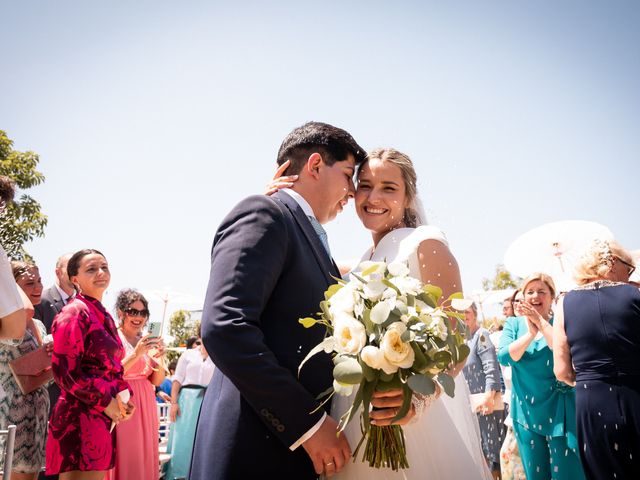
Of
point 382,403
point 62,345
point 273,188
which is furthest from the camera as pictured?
point 62,345

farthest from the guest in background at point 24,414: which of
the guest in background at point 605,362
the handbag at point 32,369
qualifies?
the guest in background at point 605,362

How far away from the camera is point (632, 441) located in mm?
3998

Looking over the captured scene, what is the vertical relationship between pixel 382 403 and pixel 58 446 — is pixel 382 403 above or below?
above

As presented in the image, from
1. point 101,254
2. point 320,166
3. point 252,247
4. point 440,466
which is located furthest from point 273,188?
point 101,254

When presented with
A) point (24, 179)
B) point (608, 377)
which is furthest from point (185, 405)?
point (24, 179)

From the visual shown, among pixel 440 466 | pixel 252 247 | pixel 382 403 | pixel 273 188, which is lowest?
pixel 440 466

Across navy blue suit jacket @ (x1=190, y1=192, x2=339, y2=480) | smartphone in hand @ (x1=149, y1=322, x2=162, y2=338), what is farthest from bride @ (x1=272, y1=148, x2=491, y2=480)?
smartphone in hand @ (x1=149, y1=322, x2=162, y2=338)

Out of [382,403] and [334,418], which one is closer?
[382,403]

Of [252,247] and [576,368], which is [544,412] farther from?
[252,247]

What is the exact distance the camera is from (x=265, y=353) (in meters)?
2.21

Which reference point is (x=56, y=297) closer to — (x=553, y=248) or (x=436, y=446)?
(x=436, y=446)

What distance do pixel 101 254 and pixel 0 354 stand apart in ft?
4.03

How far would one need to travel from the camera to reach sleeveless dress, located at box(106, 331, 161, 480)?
16.7 ft

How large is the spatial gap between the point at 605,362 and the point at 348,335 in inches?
121
